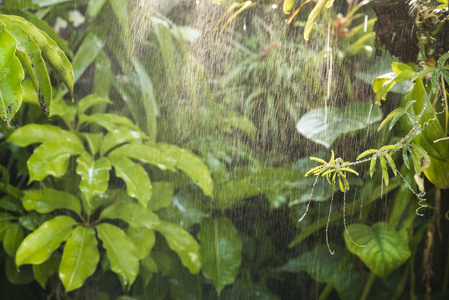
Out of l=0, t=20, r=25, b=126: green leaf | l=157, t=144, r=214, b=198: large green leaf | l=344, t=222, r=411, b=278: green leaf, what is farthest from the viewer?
l=157, t=144, r=214, b=198: large green leaf

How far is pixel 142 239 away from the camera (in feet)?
3.50

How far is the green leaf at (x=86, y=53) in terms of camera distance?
1078 millimetres

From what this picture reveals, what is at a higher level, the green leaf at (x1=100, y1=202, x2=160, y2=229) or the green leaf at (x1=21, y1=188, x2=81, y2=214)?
the green leaf at (x1=21, y1=188, x2=81, y2=214)

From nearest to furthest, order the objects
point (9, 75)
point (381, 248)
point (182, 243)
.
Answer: point (9, 75) → point (381, 248) → point (182, 243)

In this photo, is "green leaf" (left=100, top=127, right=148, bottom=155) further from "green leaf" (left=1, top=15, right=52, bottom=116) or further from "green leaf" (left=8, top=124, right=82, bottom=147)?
"green leaf" (left=1, top=15, right=52, bottom=116)

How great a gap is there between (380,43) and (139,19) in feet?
2.21

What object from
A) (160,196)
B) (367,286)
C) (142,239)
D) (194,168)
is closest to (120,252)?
(142,239)

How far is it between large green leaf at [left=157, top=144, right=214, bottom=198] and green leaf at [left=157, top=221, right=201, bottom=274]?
13cm

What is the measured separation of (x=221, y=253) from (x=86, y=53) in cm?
68

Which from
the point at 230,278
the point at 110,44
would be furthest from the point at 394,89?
the point at 110,44

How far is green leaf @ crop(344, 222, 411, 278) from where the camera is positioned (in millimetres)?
922

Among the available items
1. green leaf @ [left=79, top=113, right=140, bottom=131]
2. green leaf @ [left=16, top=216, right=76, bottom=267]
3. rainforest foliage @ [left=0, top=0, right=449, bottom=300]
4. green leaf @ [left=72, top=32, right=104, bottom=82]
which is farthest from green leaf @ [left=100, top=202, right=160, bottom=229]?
green leaf @ [left=72, top=32, right=104, bottom=82]

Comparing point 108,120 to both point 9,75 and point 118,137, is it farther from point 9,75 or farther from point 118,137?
point 9,75

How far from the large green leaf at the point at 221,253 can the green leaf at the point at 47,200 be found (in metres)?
0.37
